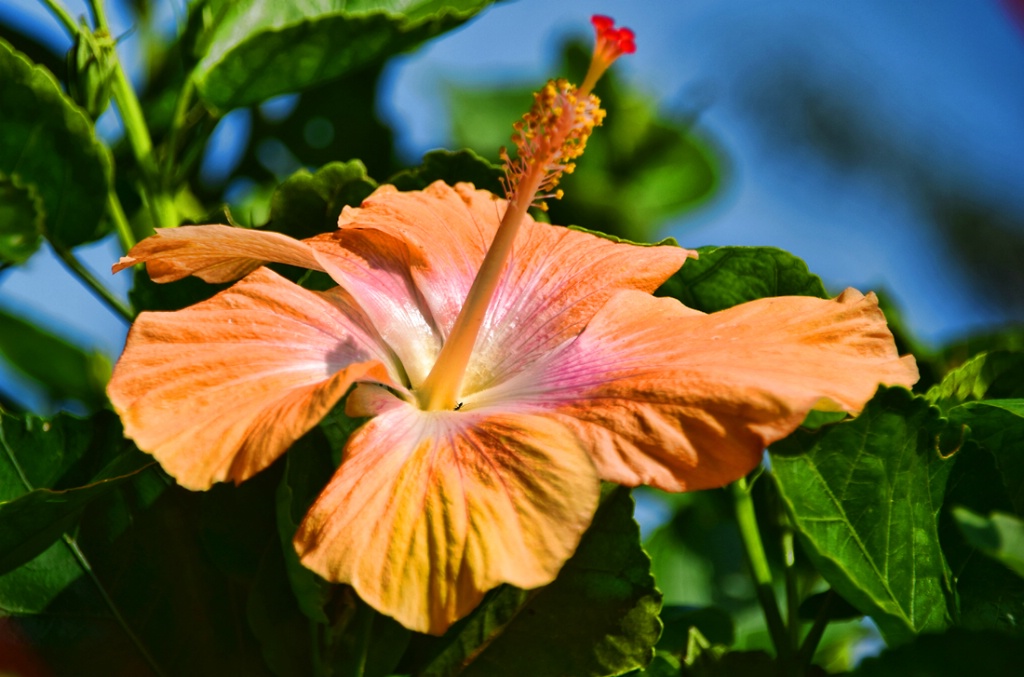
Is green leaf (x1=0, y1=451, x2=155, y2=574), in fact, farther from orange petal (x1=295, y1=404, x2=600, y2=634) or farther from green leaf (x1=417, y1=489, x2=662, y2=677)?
green leaf (x1=417, y1=489, x2=662, y2=677)

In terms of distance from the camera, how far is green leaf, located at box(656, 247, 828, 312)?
880mm

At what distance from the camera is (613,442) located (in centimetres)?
68

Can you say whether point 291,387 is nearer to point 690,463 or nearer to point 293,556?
point 293,556

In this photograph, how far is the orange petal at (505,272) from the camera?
88 centimetres

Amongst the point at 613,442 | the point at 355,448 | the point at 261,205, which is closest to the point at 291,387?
the point at 355,448

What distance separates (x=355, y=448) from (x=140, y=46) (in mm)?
1160

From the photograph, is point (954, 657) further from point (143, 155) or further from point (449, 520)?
point (143, 155)

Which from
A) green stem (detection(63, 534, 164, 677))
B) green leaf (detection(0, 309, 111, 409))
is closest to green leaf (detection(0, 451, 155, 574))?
green stem (detection(63, 534, 164, 677))

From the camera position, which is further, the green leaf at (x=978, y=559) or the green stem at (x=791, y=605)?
the green stem at (x=791, y=605)

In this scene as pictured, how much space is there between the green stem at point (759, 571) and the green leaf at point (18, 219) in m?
0.79

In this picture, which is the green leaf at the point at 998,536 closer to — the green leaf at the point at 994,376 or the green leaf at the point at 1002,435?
the green leaf at the point at 1002,435

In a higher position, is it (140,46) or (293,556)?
(140,46)

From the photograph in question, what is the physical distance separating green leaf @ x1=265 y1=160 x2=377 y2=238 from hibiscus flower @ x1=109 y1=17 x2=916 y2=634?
36 millimetres

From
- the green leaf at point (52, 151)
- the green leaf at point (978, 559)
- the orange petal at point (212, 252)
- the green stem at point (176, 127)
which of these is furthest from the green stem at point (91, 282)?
the green leaf at point (978, 559)
